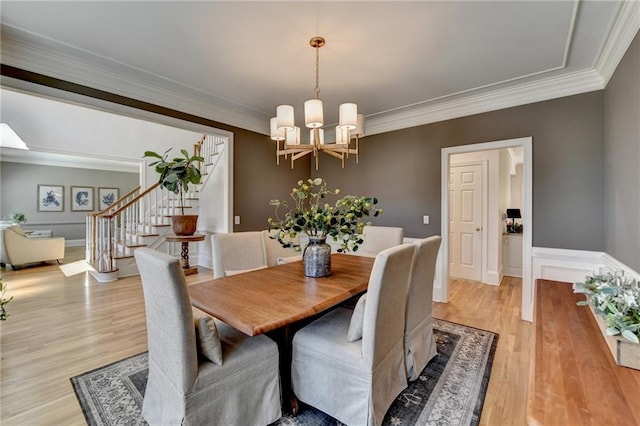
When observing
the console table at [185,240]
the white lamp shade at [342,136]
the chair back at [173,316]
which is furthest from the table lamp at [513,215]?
the chair back at [173,316]

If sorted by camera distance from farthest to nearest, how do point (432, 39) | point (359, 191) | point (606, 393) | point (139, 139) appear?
point (139, 139)
point (359, 191)
point (432, 39)
point (606, 393)

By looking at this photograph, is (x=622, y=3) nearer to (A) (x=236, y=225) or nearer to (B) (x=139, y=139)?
(A) (x=236, y=225)

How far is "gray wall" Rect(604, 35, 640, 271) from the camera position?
6.18 feet

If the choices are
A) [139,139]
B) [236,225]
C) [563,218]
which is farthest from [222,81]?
[139,139]

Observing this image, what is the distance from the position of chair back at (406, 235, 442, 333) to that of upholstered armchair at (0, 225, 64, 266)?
713cm

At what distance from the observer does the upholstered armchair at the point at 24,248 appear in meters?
5.17

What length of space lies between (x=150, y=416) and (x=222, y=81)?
3.00 meters

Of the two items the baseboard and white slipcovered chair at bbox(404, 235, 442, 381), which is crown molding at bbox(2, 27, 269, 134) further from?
the baseboard

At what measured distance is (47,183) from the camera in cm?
810

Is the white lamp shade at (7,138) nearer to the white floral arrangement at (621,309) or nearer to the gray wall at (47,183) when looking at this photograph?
the gray wall at (47,183)

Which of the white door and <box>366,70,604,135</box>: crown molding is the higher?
<box>366,70,604,135</box>: crown molding

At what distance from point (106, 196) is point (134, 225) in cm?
481

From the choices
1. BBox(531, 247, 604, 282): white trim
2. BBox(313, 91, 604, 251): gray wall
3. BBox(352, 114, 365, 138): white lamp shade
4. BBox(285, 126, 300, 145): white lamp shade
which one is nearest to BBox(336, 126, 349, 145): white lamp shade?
BBox(352, 114, 365, 138): white lamp shade

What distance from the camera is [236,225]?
4188 millimetres
